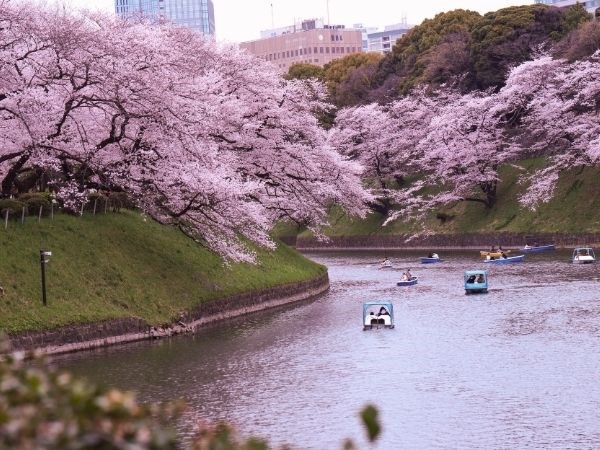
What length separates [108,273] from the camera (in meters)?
38.7

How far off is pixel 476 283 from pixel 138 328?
1900 cm

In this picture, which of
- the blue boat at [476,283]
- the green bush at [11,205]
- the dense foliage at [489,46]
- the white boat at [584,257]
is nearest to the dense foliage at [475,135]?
the dense foliage at [489,46]

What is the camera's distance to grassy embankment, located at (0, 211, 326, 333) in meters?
33.6

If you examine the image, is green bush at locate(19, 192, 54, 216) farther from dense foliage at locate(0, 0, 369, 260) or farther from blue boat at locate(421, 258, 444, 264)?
blue boat at locate(421, 258, 444, 264)

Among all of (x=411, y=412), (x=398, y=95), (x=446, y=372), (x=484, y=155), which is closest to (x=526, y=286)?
(x=446, y=372)

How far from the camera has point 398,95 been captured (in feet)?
335

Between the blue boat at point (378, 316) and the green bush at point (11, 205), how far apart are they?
44.6 ft

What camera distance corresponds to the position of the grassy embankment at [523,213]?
74.0 m

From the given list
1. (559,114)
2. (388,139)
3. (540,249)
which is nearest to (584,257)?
(540,249)

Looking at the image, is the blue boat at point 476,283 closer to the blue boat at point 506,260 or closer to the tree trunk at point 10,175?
the blue boat at point 506,260

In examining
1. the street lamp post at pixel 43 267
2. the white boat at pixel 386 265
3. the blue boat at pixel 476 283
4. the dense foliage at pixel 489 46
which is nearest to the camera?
the street lamp post at pixel 43 267

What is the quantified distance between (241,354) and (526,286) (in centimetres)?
2077

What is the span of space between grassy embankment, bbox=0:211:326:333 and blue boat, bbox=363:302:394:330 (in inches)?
278

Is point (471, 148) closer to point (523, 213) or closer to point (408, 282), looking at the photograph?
point (523, 213)
